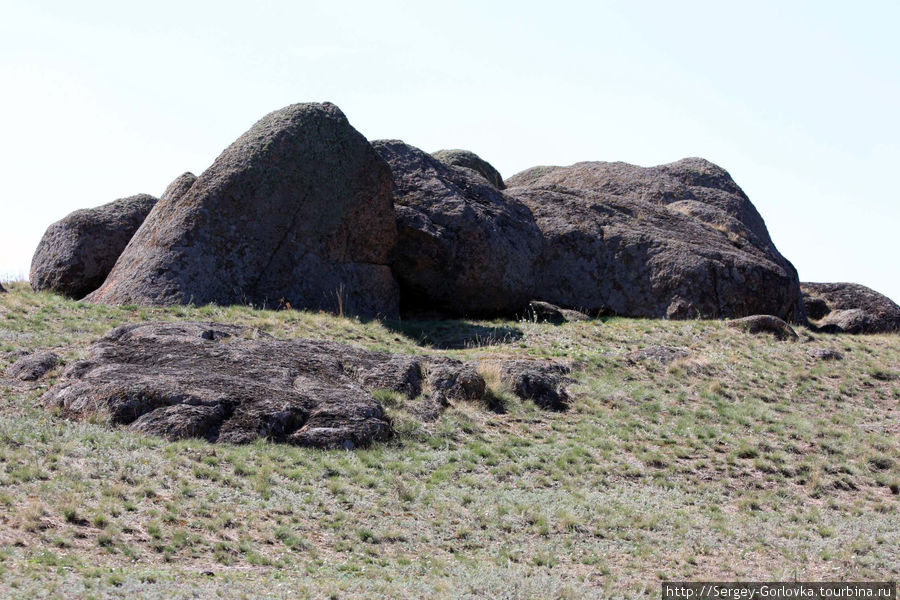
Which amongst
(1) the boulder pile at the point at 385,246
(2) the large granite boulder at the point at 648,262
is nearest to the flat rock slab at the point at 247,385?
(1) the boulder pile at the point at 385,246

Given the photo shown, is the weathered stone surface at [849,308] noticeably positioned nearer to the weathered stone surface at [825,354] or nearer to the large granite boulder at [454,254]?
the weathered stone surface at [825,354]

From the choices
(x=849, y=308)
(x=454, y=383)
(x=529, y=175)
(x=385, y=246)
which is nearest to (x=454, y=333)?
(x=385, y=246)

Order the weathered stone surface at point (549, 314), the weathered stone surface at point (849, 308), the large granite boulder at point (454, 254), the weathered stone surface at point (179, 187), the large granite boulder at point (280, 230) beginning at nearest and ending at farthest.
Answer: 1. the large granite boulder at point (280, 230)
2. the weathered stone surface at point (179, 187)
3. the large granite boulder at point (454, 254)
4. the weathered stone surface at point (549, 314)
5. the weathered stone surface at point (849, 308)

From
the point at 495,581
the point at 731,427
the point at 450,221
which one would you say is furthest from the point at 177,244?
the point at 495,581

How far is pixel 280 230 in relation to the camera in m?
20.1

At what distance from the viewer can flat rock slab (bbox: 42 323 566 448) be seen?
1227 cm

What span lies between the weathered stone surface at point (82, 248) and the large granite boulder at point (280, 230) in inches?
70.1

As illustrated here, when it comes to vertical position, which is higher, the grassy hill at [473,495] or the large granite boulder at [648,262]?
the large granite boulder at [648,262]

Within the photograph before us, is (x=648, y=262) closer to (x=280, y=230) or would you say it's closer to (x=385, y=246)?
(x=385, y=246)

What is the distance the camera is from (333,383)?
14.2 meters

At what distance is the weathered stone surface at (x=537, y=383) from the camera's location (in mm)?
15664

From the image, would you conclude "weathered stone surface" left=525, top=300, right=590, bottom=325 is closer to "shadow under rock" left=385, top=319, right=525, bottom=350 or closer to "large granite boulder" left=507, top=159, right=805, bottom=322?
"large granite boulder" left=507, top=159, right=805, bottom=322

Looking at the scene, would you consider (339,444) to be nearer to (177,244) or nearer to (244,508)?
(244,508)

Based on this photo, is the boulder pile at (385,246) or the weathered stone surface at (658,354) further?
the boulder pile at (385,246)
